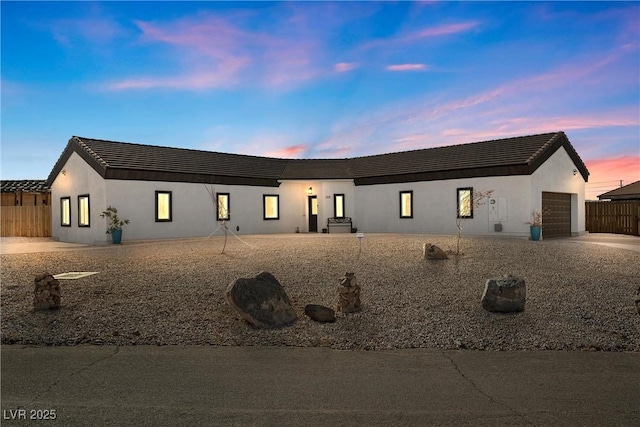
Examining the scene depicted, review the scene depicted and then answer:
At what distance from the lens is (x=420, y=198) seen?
22734 mm

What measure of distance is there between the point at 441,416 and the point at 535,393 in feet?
3.80

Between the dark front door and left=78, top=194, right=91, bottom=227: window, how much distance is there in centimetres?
1225

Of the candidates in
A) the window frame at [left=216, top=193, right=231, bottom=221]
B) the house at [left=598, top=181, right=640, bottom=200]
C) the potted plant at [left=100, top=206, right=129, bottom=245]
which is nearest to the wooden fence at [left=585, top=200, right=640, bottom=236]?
the house at [left=598, top=181, right=640, bottom=200]

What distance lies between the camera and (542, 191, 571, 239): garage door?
65.7 feet

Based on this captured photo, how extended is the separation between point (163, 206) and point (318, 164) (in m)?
10.9

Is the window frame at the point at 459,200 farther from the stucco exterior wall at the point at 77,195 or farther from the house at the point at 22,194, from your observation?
the house at the point at 22,194

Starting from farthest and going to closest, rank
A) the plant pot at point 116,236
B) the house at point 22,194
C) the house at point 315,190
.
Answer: the house at point 22,194, the house at point 315,190, the plant pot at point 116,236

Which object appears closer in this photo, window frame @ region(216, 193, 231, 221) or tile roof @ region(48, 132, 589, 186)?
tile roof @ region(48, 132, 589, 186)

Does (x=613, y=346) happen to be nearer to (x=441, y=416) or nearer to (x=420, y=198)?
(x=441, y=416)

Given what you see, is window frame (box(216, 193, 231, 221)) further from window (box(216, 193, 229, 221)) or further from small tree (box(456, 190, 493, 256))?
small tree (box(456, 190, 493, 256))

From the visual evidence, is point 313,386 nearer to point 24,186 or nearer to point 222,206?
point 222,206

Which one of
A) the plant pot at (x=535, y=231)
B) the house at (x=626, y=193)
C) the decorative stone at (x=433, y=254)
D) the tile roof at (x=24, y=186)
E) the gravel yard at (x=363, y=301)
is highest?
the tile roof at (x=24, y=186)

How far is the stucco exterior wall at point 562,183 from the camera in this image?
63.2 ft

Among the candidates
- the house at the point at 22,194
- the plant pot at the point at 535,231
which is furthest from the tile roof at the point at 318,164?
the house at the point at 22,194
